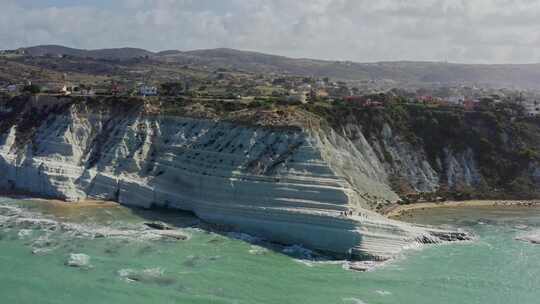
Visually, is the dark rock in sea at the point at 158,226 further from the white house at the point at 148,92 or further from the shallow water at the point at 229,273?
the white house at the point at 148,92

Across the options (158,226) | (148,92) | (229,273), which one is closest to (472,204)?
(158,226)

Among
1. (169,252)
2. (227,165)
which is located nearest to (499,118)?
(227,165)

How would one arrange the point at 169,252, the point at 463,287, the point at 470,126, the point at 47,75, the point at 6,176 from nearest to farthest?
1. the point at 463,287
2. the point at 169,252
3. the point at 6,176
4. the point at 470,126
5. the point at 47,75

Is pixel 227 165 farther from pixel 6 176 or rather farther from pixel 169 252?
pixel 6 176

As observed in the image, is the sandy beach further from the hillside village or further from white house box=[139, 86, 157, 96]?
white house box=[139, 86, 157, 96]

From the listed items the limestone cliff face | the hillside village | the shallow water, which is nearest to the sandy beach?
the limestone cliff face

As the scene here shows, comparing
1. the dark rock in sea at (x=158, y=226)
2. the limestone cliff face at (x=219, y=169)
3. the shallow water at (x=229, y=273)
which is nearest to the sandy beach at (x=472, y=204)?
the limestone cliff face at (x=219, y=169)
